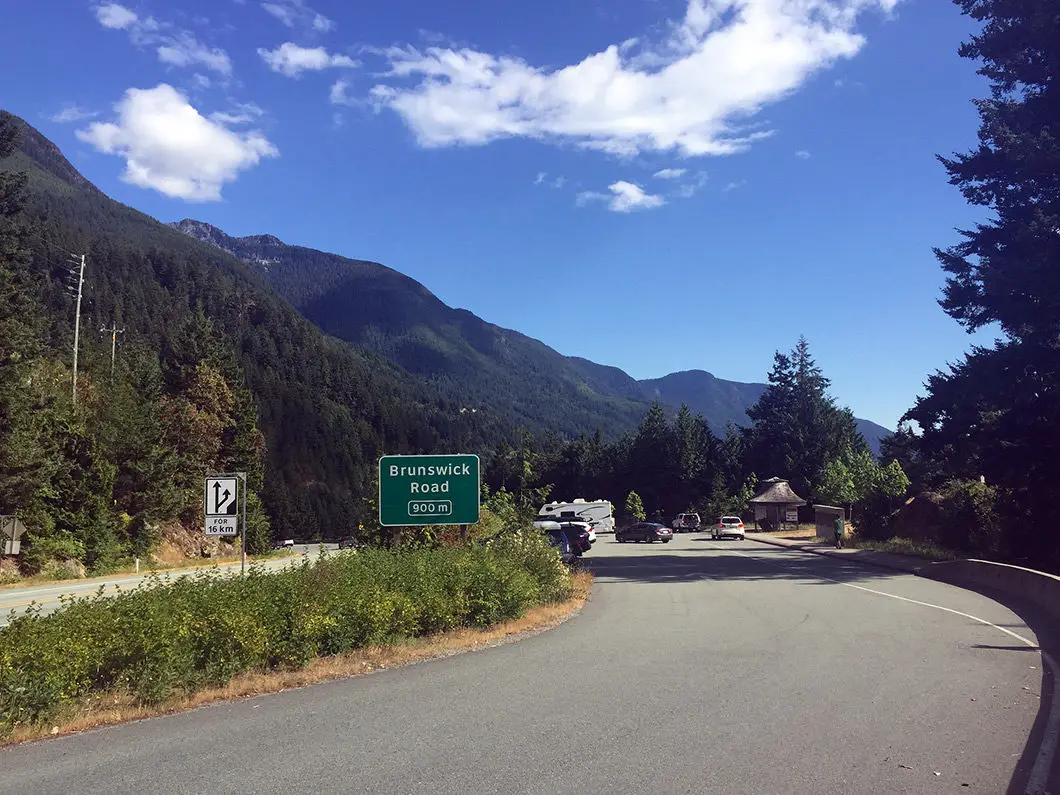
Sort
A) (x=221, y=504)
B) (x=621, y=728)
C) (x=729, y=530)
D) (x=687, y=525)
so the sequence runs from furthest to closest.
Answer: (x=687, y=525) < (x=729, y=530) < (x=221, y=504) < (x=621, y=728)

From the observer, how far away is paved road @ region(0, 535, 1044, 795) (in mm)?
5613

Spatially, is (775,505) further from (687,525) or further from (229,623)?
(229,623)

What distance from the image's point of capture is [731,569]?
28.3 meters

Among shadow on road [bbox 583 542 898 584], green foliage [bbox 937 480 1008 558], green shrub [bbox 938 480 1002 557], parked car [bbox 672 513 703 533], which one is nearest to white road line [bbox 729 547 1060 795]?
shadow on road [bbox 583 542 898 584]

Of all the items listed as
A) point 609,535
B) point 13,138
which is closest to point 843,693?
point 13,138

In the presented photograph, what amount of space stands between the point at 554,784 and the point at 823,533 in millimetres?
46932

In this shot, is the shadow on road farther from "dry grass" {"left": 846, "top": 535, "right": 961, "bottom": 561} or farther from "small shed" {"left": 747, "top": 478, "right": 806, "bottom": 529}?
"small shed" {"left": 747, "top": 478, "right": 806, "bottom": 529}

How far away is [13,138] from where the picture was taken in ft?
142

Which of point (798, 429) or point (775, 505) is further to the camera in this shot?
point (798, 429)

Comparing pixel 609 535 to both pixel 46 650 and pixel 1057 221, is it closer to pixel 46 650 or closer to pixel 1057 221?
pixel 1057 221

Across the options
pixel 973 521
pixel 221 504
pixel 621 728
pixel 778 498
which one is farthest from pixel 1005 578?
pixel 778 498

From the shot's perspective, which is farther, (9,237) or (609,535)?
(609,535)

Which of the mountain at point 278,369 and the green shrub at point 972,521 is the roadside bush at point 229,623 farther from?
the mountain at point 278,369

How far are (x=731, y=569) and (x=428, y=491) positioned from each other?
16.1m
